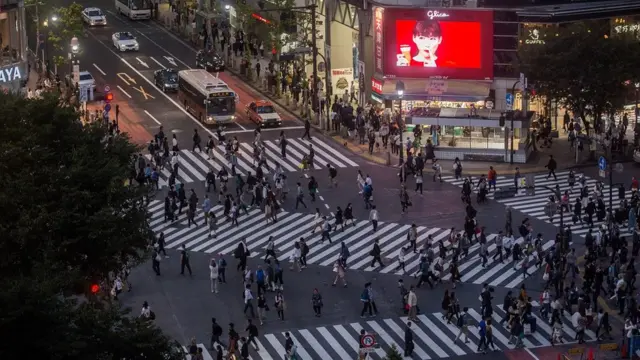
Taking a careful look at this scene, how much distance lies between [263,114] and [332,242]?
22.8 metres

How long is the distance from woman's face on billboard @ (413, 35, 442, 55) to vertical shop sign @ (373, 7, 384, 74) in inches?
100

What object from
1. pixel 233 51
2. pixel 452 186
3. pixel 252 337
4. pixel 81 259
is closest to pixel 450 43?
pixel 452 186

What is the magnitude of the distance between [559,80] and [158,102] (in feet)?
95.2

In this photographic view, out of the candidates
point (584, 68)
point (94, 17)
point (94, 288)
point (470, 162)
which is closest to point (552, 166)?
point (470, 162)

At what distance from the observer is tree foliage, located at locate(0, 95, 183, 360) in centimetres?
3453

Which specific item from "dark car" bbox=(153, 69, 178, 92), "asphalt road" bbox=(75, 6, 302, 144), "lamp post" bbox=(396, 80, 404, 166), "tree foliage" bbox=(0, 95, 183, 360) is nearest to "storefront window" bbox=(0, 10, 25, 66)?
"asphalt road" bbox=(75, 6, 302, 144)

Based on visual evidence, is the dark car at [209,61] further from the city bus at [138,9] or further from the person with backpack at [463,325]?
the person with backpack at [463,325]

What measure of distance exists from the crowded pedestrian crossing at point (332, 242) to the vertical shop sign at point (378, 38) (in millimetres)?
19539

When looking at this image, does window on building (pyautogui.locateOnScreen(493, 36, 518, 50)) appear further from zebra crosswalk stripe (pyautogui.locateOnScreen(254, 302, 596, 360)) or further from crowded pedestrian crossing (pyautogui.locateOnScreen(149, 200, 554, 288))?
zebra crosswalk stripe (pyautogui.locateOnScreen(254, 302, 596, 360))

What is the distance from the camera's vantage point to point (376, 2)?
81.4 meters

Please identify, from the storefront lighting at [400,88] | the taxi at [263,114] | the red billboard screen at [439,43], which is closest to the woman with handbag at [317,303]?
the storefront lighting at [400,88]

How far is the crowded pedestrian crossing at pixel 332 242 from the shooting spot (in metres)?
56.8

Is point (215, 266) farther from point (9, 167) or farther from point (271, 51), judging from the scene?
point (271, 51)

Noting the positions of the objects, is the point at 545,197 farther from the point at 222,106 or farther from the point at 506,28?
the point at 222,106
